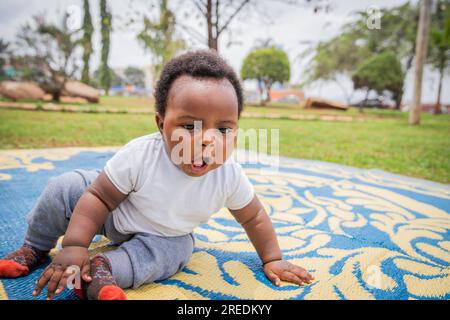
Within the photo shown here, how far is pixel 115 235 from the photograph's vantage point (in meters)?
1.39

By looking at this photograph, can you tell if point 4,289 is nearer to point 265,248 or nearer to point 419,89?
point 265,248

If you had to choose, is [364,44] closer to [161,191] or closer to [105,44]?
[105,44]

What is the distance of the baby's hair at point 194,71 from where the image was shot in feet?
3.82

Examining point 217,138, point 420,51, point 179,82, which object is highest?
point 420,51

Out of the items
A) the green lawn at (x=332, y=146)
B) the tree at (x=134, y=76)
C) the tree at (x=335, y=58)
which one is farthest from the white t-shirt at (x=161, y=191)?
the tree at (x=134, y=76)

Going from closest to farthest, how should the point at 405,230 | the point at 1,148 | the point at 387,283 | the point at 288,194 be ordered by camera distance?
the point at 387,283
the point at 405,230
the point at 288,194
the point at 1,148

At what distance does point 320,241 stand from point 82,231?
1130 millimetres

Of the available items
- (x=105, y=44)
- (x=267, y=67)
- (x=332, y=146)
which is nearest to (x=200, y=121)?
(x=332, y=146)

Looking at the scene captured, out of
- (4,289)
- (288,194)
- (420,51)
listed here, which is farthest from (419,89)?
(4,289)

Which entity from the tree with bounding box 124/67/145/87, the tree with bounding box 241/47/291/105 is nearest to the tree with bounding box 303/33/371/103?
the tree with bounding box 241/47/291/105

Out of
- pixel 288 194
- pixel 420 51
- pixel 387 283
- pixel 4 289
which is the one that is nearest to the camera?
pixel 4 289

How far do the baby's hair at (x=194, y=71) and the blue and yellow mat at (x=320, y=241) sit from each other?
0.69 meters

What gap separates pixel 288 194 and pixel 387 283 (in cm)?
130
